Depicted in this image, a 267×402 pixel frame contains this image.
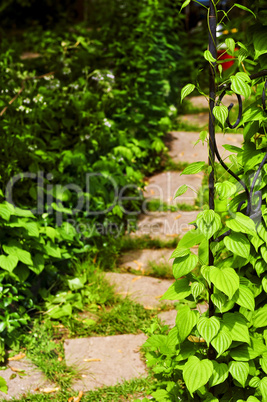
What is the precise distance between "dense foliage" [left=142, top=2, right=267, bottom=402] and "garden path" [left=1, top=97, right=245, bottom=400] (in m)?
0.21

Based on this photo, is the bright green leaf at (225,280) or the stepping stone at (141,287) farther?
the stepping stone at (141,287)

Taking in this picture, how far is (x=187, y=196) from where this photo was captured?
5.04m

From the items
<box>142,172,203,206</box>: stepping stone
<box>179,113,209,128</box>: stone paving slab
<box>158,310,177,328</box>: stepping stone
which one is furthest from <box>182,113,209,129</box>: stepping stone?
<box>158,310,177,328</box>: stepping stone

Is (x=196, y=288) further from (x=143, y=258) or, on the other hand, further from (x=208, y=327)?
(x=143, y=258)

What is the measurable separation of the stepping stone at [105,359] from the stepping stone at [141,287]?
0.36 meters

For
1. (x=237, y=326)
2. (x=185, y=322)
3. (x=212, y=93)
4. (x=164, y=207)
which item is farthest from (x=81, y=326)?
(x=212, y=93)

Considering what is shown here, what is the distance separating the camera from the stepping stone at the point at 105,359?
2.80 m

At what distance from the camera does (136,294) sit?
3.56m

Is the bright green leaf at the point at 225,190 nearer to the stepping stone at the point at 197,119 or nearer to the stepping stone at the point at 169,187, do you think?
the stepping stone at the point at 169,187

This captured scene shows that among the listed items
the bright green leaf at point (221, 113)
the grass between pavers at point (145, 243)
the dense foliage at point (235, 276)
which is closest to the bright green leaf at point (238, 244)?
the dense foliage at point (235, 276)

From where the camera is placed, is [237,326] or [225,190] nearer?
[225,190]

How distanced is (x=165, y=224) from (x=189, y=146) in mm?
1877

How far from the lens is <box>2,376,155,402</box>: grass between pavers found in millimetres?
2615

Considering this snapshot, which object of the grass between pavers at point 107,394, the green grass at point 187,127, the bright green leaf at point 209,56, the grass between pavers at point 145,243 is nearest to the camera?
the bright green leaf at point 209,56
